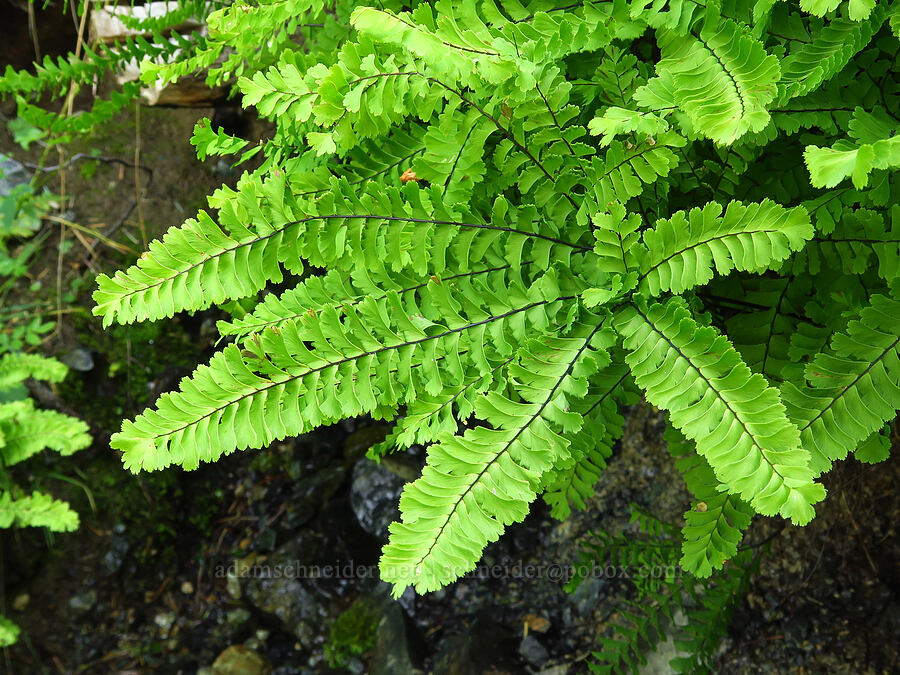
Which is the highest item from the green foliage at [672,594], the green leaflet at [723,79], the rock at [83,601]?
the green leaflet at [723,79]

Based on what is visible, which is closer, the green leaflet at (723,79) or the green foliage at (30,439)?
the green leaflet at (723,79)

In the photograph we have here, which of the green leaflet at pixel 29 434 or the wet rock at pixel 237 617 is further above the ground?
the green leaflet at pixel 29 434

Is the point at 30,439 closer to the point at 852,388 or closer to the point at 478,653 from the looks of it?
the point at 478,653

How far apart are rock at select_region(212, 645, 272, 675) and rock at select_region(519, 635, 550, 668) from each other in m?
1.32

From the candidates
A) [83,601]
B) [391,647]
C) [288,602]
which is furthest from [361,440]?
[83,601]

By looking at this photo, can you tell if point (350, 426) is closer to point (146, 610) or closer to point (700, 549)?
point (146, 610)

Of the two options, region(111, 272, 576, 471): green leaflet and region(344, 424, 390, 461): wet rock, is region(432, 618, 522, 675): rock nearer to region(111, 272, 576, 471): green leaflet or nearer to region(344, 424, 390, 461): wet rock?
region(344, 424, 390, 461): wet rock

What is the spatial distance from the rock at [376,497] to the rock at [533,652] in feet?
2.91

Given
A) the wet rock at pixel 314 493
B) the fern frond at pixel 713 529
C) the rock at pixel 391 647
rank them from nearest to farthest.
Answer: the fern frond at pixel 713 529, the rock at pixel 391 647, the wet rock at pixel 314 493

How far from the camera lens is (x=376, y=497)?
345 cm

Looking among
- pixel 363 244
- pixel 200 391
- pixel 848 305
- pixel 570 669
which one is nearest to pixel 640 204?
pixel 848 305

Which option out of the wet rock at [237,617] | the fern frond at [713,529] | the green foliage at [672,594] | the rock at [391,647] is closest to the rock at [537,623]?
the rock at [391,647]

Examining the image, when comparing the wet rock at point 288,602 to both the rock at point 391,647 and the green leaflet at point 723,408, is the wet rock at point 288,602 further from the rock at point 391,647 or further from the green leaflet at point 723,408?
the green leaflet at point 723,408

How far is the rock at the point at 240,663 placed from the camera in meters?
3.28
